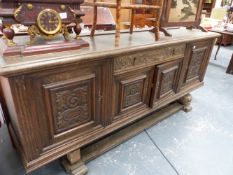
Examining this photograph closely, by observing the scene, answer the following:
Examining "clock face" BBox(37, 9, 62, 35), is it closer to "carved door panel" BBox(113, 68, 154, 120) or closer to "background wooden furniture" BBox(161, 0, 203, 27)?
"carved door panel" BBox(113, 68, 154, 120)

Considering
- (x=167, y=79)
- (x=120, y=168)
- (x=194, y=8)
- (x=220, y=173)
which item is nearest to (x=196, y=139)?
(x=220, y=173)

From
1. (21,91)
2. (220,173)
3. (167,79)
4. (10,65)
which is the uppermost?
(10,65)

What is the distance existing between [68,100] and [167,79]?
92 cm

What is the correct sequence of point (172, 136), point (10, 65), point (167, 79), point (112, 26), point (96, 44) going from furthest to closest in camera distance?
point (112, 26) → point (172, 136) → point (167, 79) → point (96, 44) → point (10, 65)

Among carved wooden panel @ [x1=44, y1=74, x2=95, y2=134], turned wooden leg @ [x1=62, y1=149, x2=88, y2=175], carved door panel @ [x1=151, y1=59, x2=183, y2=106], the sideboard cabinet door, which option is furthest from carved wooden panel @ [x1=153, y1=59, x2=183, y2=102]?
turned wooden leg @ [x1=62, y1=149, x2=88, y2=175]

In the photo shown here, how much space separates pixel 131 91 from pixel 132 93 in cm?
3

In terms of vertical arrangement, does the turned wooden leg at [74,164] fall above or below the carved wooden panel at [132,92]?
below

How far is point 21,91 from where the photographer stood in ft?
2.64

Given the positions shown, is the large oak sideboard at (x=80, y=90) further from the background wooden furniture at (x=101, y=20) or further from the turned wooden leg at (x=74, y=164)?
the background wooden furniture at (x=101, y=20)

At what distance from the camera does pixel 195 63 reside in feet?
5.90

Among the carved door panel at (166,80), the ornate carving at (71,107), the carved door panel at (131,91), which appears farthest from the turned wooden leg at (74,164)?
the carved door panel at (166,80)

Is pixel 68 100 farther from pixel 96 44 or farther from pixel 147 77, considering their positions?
pixel 147 77

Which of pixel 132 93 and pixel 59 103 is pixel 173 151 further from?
pixel 59 103

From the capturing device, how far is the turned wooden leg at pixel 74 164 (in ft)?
3.87
